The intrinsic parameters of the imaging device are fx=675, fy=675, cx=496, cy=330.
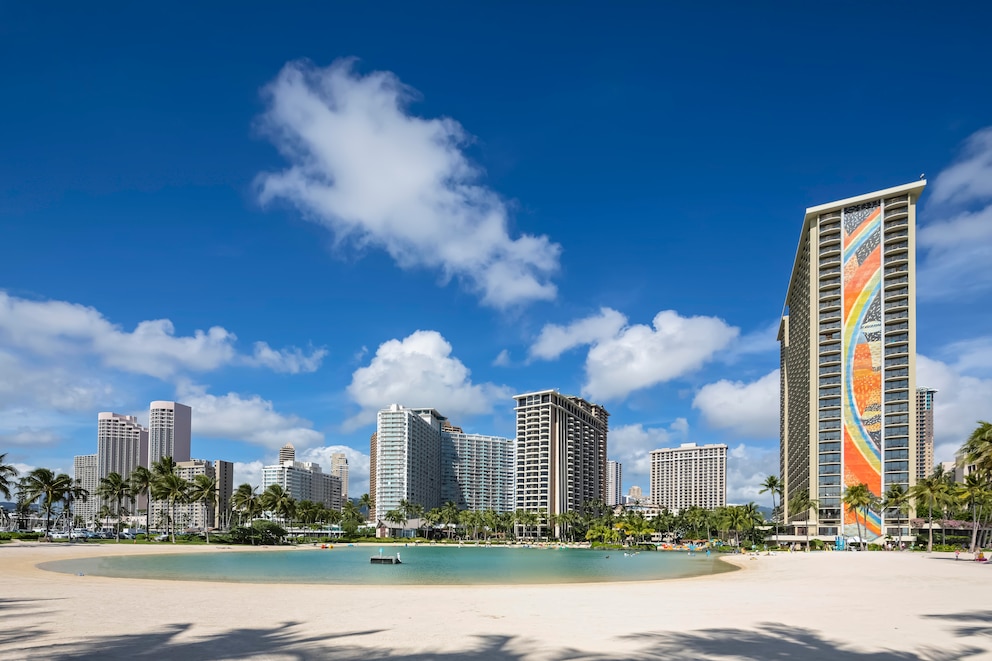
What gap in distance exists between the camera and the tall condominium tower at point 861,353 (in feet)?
398

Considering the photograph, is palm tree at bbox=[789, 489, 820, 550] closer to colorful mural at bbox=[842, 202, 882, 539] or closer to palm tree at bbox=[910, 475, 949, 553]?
colorful mural at bbox=[842, 202, 882, 539]

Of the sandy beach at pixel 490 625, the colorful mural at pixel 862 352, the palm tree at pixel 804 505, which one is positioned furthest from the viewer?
the palm tree at pixel 804 505

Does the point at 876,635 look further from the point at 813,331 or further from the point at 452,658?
the point at 813,331

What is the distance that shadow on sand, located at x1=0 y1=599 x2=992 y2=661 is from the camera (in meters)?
13.5

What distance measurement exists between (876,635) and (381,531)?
188 meters

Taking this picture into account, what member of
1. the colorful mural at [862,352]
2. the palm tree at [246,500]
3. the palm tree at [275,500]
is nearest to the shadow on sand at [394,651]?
the palm tree at [246,500]

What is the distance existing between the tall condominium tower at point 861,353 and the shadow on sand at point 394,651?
119 meters

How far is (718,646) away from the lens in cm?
1484

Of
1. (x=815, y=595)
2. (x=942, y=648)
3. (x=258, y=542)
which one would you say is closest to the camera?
(x=942, y=648)

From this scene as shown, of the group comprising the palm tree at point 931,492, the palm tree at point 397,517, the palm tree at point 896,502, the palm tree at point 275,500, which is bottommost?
the palm tree at point 397,517

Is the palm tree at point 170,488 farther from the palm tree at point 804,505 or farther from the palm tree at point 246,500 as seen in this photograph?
the palm tree at point 804,505

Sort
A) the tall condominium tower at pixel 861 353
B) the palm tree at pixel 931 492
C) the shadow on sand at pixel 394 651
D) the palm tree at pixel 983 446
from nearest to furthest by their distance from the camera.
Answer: the shadow on sand at pixel 394 651
the palm tree at pixel 983 446
the palm tree at pixel 931 492
the tall condominium tower at pixel 861 353

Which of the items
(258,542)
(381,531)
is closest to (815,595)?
(258,542)

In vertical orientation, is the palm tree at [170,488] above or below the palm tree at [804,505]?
above
